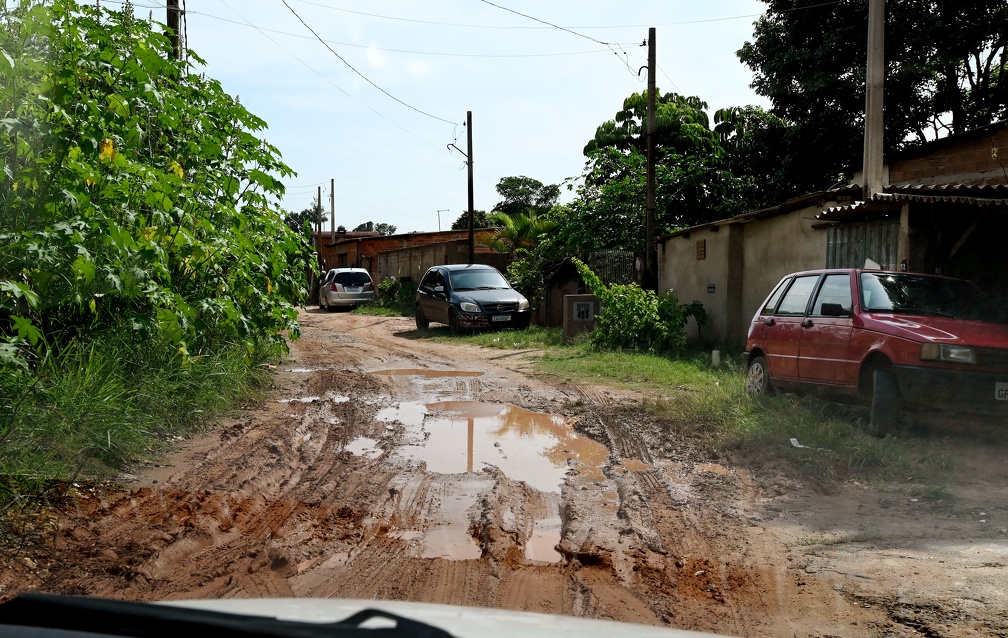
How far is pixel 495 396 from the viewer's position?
9.85 metres

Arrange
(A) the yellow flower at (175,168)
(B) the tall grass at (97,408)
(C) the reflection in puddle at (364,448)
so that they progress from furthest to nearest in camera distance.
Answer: (A) the yellow flower at (175,168)
(C) the reflection in puddle at (364,448)
(B) the tall grass at (97,408)

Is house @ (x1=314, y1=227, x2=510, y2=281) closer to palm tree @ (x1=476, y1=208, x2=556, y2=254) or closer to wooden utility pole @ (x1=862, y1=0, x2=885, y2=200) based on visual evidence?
palm tree @ (x1=476, y1=208, x2=556, y2=254)

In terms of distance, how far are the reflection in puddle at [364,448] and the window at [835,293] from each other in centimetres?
442

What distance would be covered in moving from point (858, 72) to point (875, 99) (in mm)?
8668

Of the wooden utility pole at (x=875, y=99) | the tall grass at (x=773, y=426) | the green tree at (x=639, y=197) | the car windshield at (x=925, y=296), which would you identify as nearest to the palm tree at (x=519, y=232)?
the green tree at (x=639, y=197)

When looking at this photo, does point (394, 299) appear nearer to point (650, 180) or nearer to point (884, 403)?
point (650, 180)

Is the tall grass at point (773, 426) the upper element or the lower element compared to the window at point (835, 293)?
lower

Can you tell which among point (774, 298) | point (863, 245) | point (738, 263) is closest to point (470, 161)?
point (738, 263)

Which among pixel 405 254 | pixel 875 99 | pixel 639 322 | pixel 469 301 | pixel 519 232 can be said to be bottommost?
pixel 639 322

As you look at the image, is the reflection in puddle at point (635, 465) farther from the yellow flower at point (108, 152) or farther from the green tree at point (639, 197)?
the green tree at point (639, 197)

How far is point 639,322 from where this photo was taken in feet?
47.3

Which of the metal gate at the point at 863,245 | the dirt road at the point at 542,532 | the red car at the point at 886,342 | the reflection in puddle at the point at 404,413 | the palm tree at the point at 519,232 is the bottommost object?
the dirt road at the point at 542,532

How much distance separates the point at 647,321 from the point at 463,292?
5193 mm

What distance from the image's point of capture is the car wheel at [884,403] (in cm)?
712
